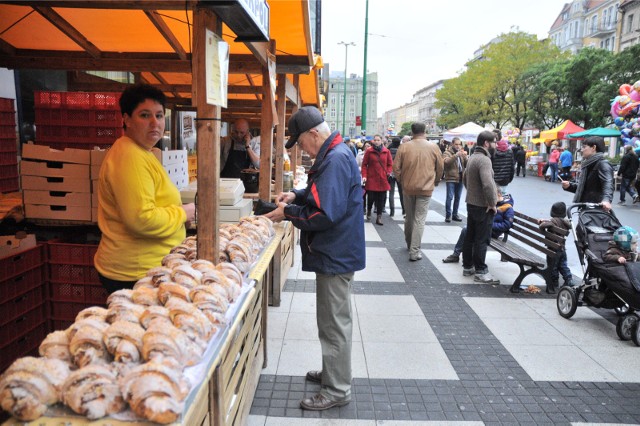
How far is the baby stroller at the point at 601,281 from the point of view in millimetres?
4660

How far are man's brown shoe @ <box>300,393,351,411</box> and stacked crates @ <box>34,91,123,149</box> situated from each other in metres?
2.93

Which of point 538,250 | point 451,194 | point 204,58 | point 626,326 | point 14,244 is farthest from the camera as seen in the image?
point 451,194

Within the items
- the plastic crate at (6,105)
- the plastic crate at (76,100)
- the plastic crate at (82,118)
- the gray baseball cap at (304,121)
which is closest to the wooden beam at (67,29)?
the plastic crate at (76,100)

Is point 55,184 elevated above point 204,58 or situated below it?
below

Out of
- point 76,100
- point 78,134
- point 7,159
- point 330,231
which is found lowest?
point 330,231

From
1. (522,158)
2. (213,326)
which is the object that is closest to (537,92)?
(522,158)

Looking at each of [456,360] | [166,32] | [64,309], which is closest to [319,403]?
[456,360]

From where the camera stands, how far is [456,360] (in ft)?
14.4

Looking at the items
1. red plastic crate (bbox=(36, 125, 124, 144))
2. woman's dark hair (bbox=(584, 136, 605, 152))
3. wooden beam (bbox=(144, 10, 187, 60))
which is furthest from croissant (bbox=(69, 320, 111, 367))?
woman's dark hair (bbox=(584, 136, 605, 152))

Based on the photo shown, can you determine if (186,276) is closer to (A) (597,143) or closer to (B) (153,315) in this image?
(B) (153,315)

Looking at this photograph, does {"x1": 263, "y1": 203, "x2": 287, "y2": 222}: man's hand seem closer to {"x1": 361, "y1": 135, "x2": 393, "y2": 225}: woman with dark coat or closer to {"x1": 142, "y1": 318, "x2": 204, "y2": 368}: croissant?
{"x1": 142, "y1": 318, "x2": 204, "y2": 368}: croissant

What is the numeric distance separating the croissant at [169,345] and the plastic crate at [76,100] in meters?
3.31

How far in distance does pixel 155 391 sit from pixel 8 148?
3896 mm

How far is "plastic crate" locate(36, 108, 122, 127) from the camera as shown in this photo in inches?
176
